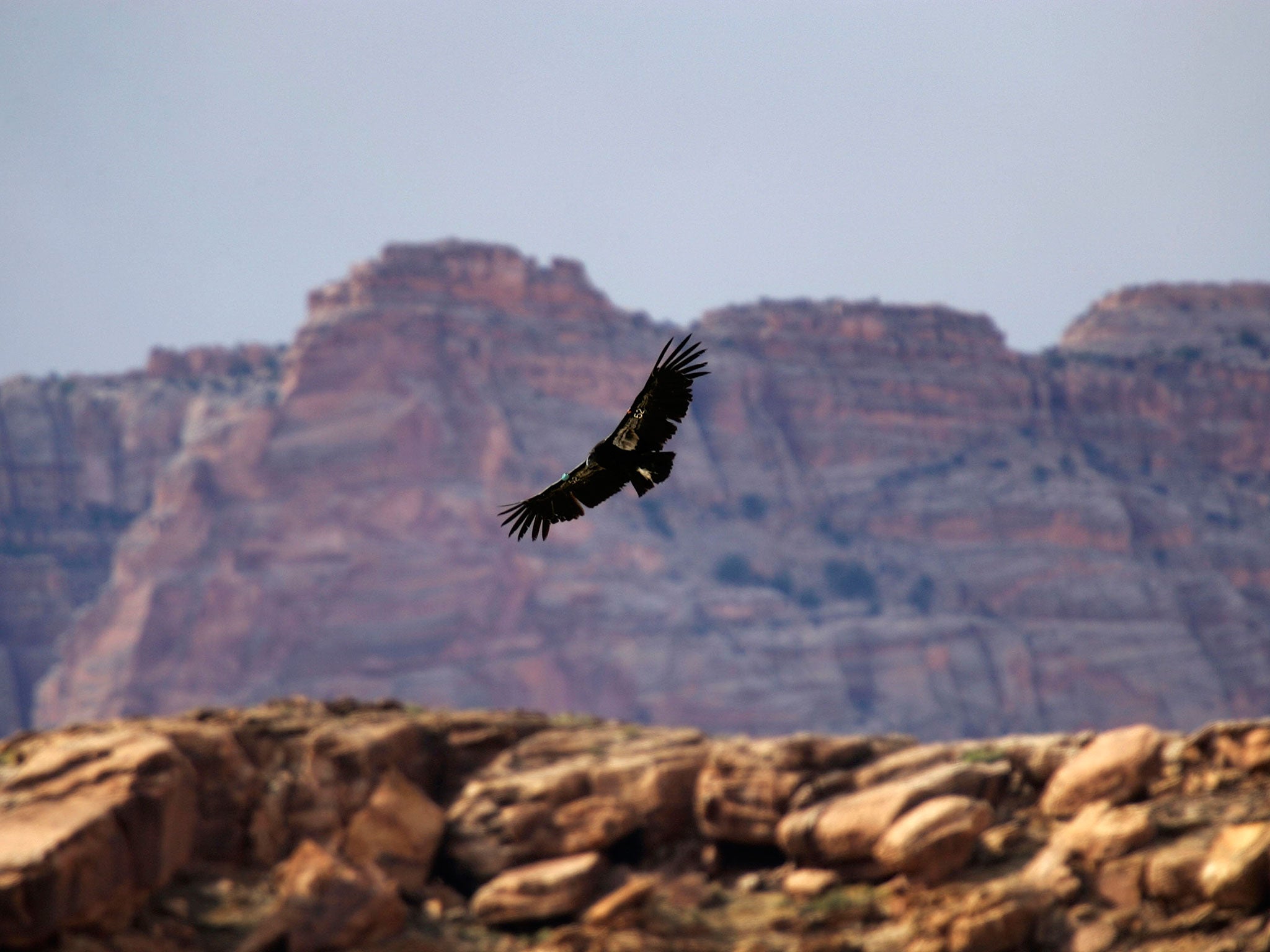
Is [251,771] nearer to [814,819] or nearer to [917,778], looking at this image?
[814,819]

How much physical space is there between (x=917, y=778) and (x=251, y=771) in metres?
14.1

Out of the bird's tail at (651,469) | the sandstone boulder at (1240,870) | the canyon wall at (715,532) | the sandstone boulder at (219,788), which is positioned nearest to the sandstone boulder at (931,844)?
the sandstone boulder at (1240,870)

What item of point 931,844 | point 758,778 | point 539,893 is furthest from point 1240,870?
point 539,893

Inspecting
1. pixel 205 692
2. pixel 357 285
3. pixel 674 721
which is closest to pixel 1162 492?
pixel 674 721

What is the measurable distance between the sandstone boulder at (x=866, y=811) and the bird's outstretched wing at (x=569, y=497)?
20643mm

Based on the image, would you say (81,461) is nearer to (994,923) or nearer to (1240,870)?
(994,923)

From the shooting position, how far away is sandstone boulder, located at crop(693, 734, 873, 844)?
35.5 m

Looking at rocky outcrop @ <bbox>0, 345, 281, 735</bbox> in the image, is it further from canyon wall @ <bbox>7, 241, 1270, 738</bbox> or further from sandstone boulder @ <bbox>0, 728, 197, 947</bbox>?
sandstone boulder @ <bbox>0, 728, 197, 947</bbox>

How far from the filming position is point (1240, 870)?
29219mm

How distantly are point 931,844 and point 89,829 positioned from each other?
15.9 metres

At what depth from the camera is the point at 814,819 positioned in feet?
113

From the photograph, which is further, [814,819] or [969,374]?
[969,374]

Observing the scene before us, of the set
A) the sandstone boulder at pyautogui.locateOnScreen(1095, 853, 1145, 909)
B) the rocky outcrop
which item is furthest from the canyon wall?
the sandstone boulder at pyautogui.locateOnScreen(1095, 853, 1145, 909)

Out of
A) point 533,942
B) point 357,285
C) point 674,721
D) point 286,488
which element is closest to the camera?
point 533,942
